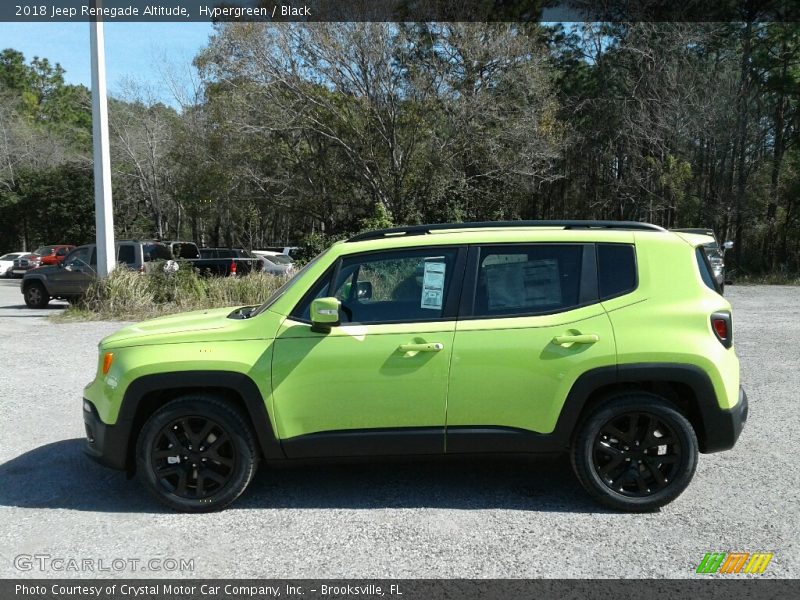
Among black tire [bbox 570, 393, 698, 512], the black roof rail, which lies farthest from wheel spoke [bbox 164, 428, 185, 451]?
black tire [bbox 570, 393, 698, 512]

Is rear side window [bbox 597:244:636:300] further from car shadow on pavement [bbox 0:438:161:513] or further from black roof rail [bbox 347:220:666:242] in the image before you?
car shadow on pavement [bbox 0:438:161:513]

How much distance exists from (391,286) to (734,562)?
2.56 m

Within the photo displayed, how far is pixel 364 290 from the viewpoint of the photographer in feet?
15.5

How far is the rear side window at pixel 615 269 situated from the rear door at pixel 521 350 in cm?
5

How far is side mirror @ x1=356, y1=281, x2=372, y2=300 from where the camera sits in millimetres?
4688

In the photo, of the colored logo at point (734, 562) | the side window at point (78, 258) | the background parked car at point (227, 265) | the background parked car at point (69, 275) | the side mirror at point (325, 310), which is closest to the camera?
the colored logo at point (734, 562)

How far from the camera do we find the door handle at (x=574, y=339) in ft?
14.2

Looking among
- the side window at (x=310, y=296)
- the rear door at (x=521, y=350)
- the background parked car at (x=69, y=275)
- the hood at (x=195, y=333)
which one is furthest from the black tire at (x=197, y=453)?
the background parked car at (x=69, y=275)

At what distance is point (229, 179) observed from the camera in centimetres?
3005

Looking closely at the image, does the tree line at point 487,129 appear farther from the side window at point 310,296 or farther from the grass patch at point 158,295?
the side window at point 310,296

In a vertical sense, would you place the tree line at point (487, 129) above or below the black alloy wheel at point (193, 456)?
above

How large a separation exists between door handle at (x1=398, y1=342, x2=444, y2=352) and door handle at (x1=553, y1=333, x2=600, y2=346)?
0.72 meters

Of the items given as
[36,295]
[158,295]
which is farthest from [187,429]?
[36,295]

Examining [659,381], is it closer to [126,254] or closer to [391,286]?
[391,286]
